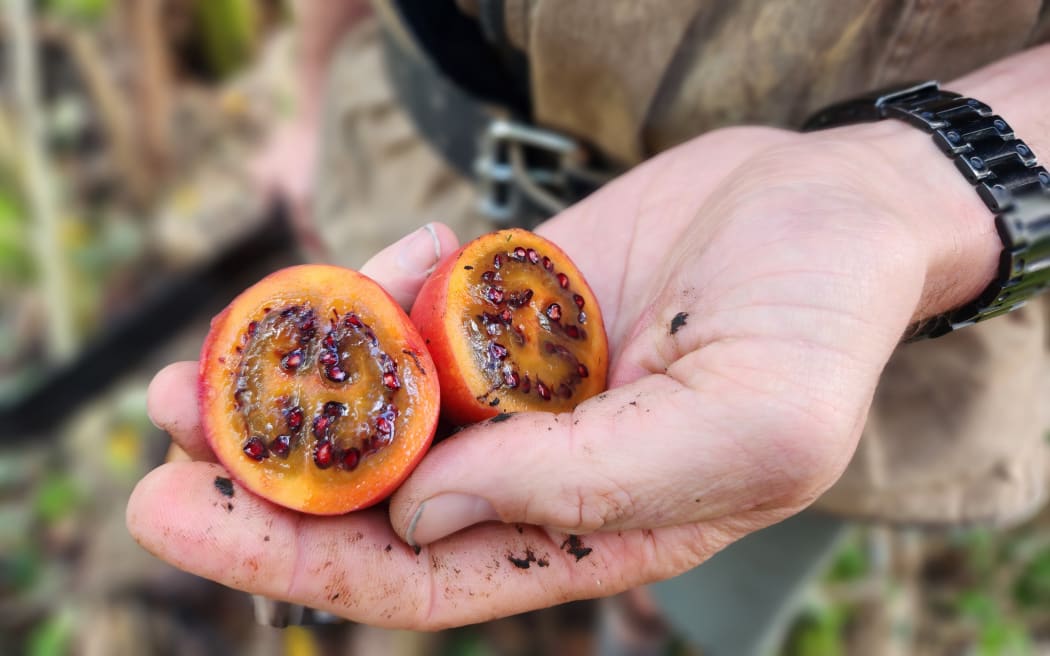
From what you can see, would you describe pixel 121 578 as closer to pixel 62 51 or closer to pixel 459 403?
pixel 459 403

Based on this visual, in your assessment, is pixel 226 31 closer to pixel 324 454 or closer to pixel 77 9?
pixel 77 9

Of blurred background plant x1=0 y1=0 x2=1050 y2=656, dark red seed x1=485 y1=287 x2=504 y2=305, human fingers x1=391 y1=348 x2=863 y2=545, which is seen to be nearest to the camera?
human fingers x1=391 y1=348 x2=863 y2=545

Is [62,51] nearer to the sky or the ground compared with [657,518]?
nearer to the ground

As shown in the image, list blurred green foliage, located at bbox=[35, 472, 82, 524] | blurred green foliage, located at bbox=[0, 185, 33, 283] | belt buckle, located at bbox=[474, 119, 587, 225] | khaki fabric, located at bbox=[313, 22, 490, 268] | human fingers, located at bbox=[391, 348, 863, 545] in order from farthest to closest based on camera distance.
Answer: blurred green foliage, located at bbox=[0, 185, 33, 283], blurred green foliage, located at bbox=[35, 472, 82, 524], khaki fabric, located at bbox=[313, 22, 490, 268], belt buckle, located at bbox=[474, 119, 587, 225], human fingers, located at bbox=[391, 348, 863, 545]

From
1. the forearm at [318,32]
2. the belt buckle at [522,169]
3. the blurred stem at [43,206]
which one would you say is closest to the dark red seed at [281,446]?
the belt buckle at [522,169]

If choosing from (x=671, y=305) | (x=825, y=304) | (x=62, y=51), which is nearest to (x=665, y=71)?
(x=671, y=305)

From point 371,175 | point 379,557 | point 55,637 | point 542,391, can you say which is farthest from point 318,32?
point 55,637

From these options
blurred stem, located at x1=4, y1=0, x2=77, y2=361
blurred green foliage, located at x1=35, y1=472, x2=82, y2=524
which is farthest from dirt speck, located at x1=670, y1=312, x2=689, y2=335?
blurred stem, located at x1=4, y1=0, x2=77, y2=361

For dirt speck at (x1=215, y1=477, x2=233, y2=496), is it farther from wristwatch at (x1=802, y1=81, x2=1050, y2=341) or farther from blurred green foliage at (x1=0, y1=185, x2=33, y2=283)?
blurred green foliage at (x1=0, y1=185, x2=33, y2=283)

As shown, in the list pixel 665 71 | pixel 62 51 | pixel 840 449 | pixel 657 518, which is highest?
pixel 665 71
